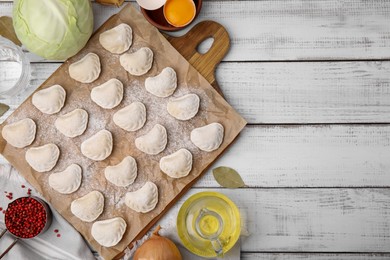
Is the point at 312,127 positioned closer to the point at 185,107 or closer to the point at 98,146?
the point at 185,107

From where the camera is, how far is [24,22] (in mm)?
1320

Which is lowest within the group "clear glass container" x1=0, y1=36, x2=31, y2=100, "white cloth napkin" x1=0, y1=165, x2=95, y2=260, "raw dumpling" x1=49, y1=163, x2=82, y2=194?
"white cloth napkin" x1=0, y1=165, x2=95, y2=260

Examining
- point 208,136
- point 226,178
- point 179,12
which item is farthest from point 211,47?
point 226,178

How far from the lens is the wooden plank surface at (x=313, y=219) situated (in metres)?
1.42

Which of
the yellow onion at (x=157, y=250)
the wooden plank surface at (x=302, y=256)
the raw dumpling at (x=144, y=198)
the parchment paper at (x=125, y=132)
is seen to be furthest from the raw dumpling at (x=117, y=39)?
the wooden plank surface at (x=302, y=256)

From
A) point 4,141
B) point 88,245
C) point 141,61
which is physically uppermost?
point 141,61

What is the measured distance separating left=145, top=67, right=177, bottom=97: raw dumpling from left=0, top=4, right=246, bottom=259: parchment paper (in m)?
0.02

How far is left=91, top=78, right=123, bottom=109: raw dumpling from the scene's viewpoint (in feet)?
4.63

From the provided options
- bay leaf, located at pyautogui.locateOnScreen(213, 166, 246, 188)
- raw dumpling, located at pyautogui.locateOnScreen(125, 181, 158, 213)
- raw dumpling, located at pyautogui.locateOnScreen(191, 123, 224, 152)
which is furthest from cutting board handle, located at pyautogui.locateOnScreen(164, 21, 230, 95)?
raw dumpling, located at pyautogui.locateOnScreen(125, 181, 158, 213)

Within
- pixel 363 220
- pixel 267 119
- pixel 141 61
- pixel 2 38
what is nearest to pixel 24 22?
pixel 2 38

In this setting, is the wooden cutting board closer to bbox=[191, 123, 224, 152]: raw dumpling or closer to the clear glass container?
bbox=[191, 123, 224, 152]: raw dumpling

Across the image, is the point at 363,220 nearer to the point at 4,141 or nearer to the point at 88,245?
the point at 88,245

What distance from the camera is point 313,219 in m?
1.42

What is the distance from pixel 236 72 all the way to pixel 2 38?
0.61 m
